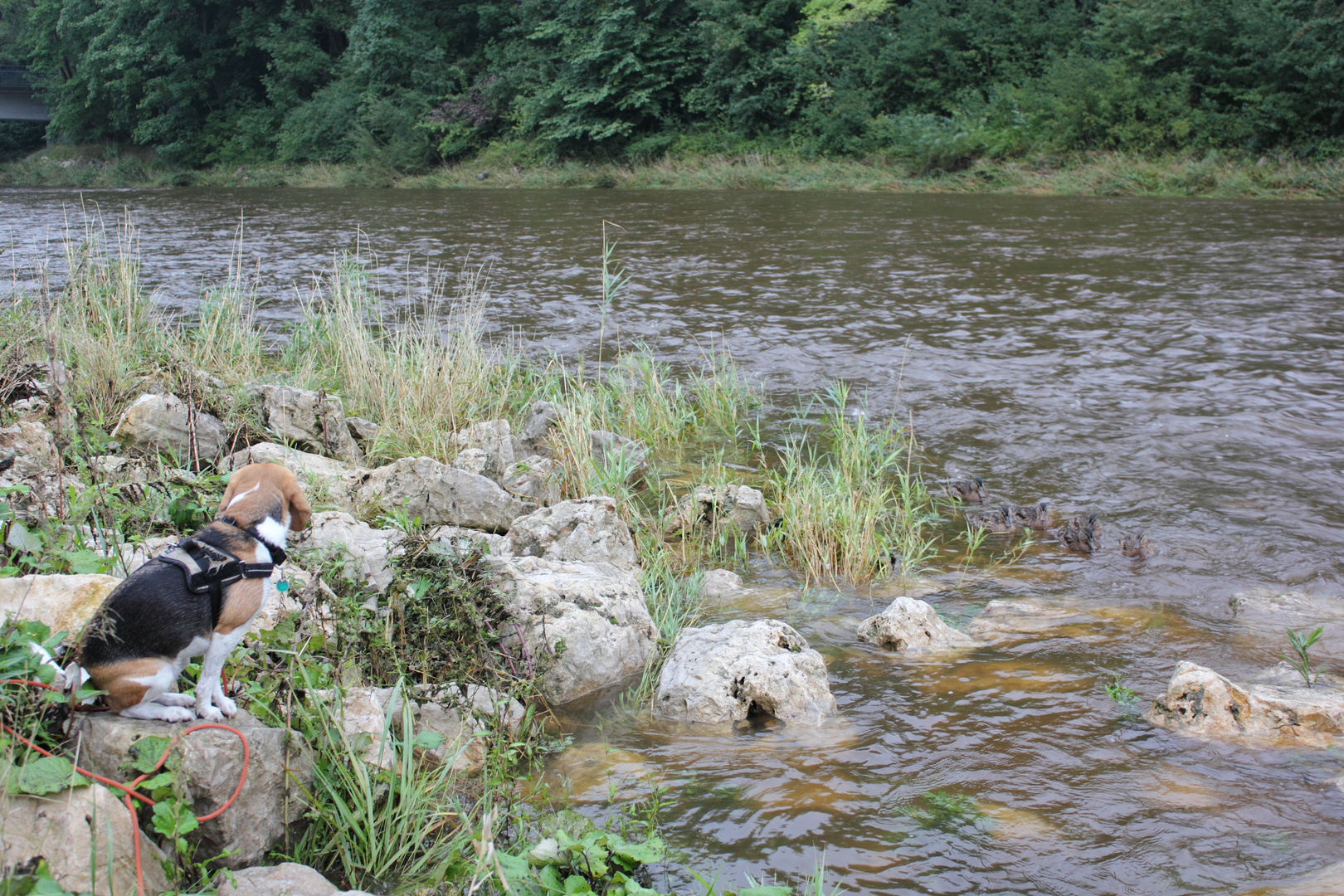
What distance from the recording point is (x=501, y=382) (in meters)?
7.71

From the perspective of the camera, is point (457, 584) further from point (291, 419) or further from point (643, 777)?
point (291, 419)

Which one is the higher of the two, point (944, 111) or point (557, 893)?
point (944, 111)

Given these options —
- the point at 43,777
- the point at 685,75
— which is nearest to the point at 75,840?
the point at 43,777

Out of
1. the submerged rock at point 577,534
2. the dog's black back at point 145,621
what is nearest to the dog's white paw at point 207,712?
the dog's black back at point 145,621

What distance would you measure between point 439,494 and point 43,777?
2918 millimetres

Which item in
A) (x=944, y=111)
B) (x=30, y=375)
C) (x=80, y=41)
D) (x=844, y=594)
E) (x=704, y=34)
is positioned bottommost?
(x=844, y=594)

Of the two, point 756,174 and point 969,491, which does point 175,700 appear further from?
point 756,174

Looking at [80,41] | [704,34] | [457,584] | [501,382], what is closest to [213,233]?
[501,382]

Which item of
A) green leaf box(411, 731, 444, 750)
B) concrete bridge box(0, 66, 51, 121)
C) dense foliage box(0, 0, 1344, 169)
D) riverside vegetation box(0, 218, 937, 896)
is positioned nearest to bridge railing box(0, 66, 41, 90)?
concrete bridge box(0, 66, 51, 121)

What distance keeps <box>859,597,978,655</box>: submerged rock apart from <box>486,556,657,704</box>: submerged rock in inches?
41.3

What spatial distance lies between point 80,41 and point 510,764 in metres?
59.3

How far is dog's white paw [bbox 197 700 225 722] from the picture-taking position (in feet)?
8.14

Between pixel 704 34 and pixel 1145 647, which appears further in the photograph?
pixel 704 34

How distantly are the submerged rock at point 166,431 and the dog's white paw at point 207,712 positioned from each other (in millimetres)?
3101
